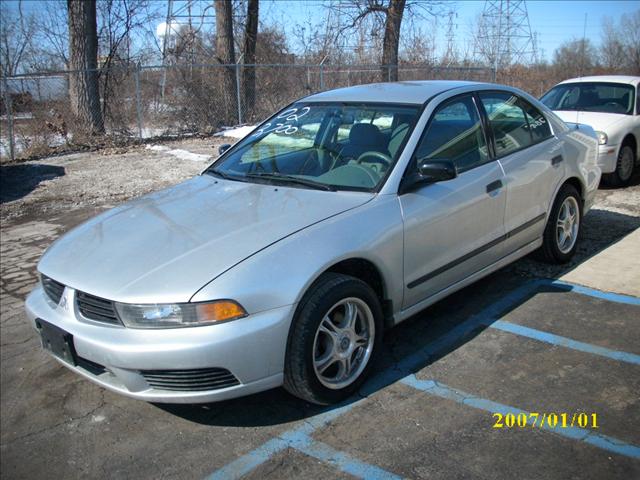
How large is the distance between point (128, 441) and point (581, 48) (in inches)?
1468

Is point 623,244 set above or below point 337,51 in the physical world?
below

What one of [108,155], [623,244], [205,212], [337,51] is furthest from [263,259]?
[337,51]

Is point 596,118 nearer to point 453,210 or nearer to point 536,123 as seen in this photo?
point 536,123

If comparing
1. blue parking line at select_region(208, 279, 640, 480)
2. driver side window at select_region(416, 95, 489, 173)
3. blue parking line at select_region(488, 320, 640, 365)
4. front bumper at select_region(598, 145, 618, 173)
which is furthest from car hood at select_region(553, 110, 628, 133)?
blue parking line at select_region(488, 320, 640, 365)

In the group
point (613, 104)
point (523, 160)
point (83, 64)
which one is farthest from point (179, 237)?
point (83, 64)

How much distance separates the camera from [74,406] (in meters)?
3.46

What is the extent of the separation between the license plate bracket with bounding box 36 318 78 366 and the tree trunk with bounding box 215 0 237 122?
45.3 ft

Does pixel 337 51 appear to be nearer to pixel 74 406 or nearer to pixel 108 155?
pixel 108 155

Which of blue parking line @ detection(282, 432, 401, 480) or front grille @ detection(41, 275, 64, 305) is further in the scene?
front grille @ detection(41, 275, 64, 305)

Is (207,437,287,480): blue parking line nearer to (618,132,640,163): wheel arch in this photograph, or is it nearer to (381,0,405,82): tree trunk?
(618,132,640,163): wheel arch

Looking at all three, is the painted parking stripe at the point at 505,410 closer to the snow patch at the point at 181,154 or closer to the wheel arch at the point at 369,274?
the wheel arch at the point at 369,274

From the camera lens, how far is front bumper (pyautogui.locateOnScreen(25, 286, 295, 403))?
2752mm

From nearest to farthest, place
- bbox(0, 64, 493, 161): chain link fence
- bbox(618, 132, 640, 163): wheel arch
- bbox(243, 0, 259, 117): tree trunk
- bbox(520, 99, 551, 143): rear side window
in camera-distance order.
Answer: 1. bbox(520, 99, 551, 143): rear side window
2. bbox(618, 132, 640, 163): wheel arch
3. bbox(0, 64, 493, 161): chain link fence
4. bbox(243, 0, 259, 117): tree trunk

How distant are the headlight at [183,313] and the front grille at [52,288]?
2.07ft
